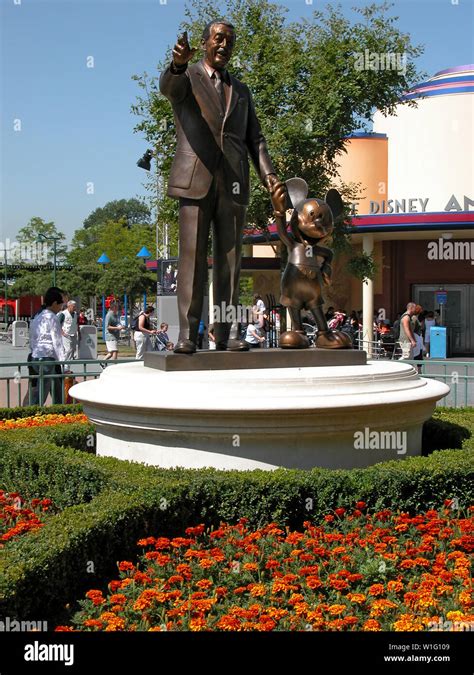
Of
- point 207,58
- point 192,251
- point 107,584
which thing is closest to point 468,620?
point 107,584

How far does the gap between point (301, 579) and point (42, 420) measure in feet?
16.0

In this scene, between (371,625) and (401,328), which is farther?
(401,328)

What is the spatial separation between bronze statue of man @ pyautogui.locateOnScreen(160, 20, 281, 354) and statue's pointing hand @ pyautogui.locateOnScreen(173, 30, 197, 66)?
319mm

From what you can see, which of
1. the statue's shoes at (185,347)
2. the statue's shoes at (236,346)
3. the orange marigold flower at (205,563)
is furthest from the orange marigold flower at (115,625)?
the statue's shoes at (236,346)

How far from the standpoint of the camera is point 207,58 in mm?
6520

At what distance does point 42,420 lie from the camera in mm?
8516

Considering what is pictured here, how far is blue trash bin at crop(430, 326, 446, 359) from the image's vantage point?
25.2 meters

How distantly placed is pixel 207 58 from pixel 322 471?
11.2 ft

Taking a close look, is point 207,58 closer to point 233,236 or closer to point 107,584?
point 233,236

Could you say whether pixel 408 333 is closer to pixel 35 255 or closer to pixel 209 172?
Result: pixel 209 172

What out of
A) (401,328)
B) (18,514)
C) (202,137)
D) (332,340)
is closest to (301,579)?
(18,514)

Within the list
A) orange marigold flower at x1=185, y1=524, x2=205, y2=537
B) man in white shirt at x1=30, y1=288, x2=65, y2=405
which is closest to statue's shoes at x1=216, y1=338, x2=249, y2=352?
orange marigold flower at x1=185, y1=524, x2=205, y2=537

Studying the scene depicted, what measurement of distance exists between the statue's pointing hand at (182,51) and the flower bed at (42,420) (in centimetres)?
377

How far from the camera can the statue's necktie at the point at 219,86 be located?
653cm
